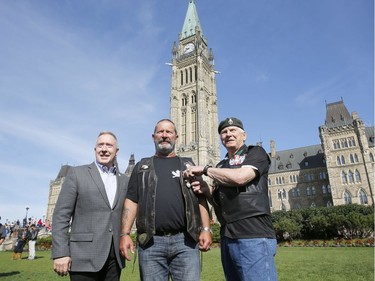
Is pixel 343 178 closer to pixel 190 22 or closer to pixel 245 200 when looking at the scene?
pixel 190 22

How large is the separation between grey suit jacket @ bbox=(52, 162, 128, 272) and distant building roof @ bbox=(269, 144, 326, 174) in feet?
191

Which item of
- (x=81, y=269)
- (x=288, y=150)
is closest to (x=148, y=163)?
(x=81, y=269)

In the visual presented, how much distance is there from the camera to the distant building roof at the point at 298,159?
57.4 metres

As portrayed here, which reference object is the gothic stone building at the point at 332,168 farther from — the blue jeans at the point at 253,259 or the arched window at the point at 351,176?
the blue jeans at the point at 253,259

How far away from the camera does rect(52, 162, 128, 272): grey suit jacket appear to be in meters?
3.56

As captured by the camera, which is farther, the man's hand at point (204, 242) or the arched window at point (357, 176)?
the arched window at point (357, 176)

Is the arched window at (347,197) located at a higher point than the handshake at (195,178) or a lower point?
Answer: higher

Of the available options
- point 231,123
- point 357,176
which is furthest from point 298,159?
point 231,123

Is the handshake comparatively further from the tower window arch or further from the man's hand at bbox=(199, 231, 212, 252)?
the tower window arch

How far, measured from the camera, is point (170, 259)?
11.3 feet

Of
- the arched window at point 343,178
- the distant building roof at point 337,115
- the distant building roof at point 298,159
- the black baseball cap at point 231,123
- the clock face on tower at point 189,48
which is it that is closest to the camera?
the black baseball cap at point 231,123

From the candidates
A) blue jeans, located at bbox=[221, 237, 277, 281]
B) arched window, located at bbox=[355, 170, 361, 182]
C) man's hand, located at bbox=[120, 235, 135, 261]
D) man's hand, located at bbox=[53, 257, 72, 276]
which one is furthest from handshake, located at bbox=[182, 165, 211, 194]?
arched window, located at bbox=[355, 170, 361, 182]

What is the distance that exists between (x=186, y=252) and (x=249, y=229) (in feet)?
2.66

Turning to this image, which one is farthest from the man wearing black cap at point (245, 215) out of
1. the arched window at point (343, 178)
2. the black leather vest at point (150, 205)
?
the arched window at point (343, 178)
